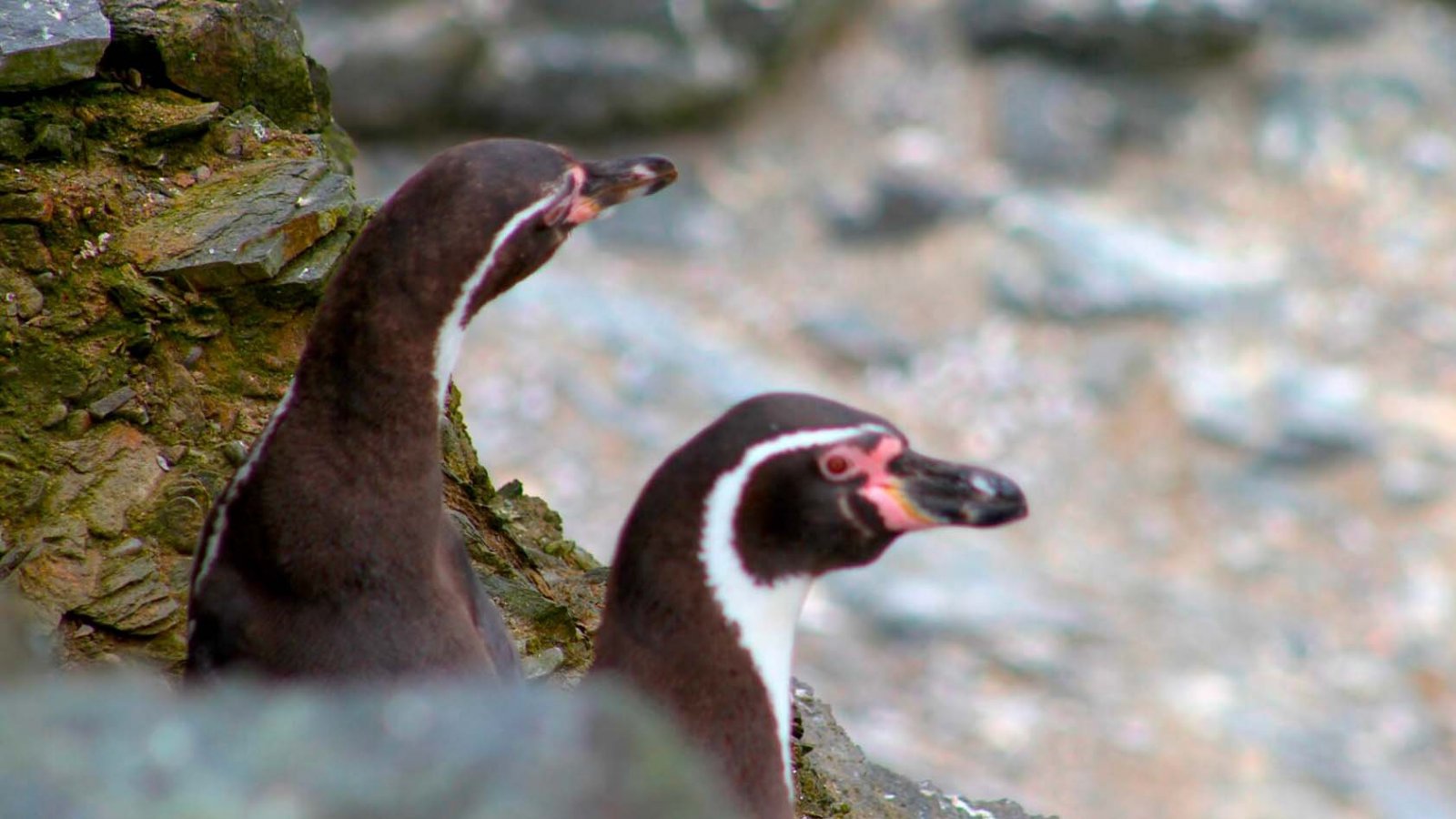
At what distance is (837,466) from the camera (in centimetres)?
366

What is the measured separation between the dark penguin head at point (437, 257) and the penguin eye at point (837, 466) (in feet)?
2.55

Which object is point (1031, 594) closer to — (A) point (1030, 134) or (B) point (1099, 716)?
(B) point (1099, 716)

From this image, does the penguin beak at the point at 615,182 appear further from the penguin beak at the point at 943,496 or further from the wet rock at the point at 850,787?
the wet rock at the point at 850,787

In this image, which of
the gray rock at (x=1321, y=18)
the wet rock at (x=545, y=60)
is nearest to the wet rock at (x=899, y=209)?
the wet rock at (x=545, y=60)

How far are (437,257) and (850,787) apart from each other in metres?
1.95

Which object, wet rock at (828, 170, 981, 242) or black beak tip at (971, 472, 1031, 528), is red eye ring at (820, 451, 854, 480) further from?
wet rock at (828, 170, 981, 242)

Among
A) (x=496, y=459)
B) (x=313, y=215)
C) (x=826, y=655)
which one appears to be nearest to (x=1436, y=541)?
(x=826, y=655)

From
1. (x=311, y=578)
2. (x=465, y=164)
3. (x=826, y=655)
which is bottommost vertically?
(x=826, y=655)

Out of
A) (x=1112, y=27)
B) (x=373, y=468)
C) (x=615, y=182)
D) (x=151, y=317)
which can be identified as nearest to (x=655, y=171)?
(x=615, y=182)

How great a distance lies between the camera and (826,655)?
11438mm

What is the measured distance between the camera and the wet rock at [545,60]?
1403 centimetres

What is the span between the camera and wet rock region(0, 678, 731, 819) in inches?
83.8

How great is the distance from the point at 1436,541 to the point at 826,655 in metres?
4.33

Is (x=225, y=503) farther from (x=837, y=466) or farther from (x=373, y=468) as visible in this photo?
(x=837, y=466)
